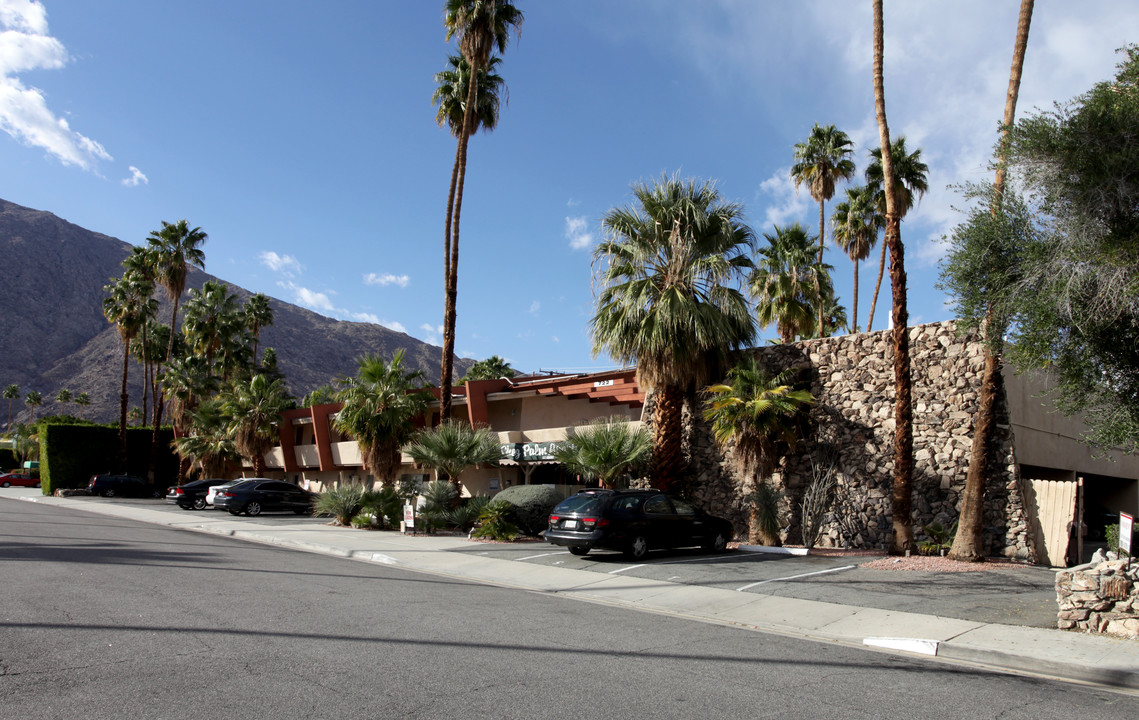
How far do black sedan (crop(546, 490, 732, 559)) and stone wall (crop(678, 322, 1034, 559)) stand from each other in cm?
370

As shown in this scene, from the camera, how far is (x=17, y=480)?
5750cm

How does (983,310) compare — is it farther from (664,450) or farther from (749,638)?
(664,450)

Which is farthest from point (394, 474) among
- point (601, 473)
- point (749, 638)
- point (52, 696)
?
point (52, 696)

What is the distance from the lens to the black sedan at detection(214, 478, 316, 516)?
28.7 meters

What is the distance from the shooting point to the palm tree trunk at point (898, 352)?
15.8 m

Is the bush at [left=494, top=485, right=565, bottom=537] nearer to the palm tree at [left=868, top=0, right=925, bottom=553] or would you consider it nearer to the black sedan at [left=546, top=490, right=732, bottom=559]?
the black sedan at [left=546, top=490, right=732, bottom=559]

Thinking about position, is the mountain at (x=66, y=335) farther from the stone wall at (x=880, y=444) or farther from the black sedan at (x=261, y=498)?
the stone wall at (x=880, y=444)

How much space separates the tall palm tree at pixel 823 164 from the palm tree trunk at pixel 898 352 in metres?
16.7

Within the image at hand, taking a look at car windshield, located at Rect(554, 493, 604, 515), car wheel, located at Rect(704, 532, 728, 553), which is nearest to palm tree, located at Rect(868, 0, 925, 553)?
car wheel, located at Rect(704, 532, 728, 553)

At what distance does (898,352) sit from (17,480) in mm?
64997

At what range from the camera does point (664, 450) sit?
20484mm

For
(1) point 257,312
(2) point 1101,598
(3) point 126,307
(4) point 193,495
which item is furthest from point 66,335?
(2) point 1101,598

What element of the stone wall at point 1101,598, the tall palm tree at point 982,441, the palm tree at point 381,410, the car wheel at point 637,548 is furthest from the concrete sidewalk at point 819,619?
the palm tree at point 381,410

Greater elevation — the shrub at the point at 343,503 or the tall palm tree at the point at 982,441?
the tall palm tree at the point at 982,441
